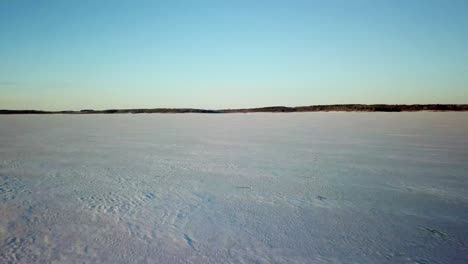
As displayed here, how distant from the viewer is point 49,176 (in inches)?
187

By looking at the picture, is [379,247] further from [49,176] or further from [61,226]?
[49,176]

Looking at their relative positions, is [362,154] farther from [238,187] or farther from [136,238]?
[136,238]

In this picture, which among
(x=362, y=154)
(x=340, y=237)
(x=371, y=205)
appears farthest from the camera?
(x=362, y=154)

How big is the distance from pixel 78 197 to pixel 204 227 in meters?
1.69

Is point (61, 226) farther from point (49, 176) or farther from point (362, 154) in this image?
point (362, 154)

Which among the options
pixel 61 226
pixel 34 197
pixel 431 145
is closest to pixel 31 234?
pixel 61 226

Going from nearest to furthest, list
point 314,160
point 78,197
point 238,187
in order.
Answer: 1. point 78,197
2. point 238,187
3. point 314,160

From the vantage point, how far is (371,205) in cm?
342

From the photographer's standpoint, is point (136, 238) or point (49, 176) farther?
point (49, 176)

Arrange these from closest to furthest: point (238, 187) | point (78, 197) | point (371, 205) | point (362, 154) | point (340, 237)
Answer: point (340, 237), point (371, 205), point (78, 197), point (238, 187), point (362, 154)

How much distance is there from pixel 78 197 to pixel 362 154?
16.9ft

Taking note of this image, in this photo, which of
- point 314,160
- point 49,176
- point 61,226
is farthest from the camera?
point 314,160

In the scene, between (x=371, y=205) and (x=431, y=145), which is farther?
(x=431, y=145)

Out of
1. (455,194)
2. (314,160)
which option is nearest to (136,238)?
(455,194)
